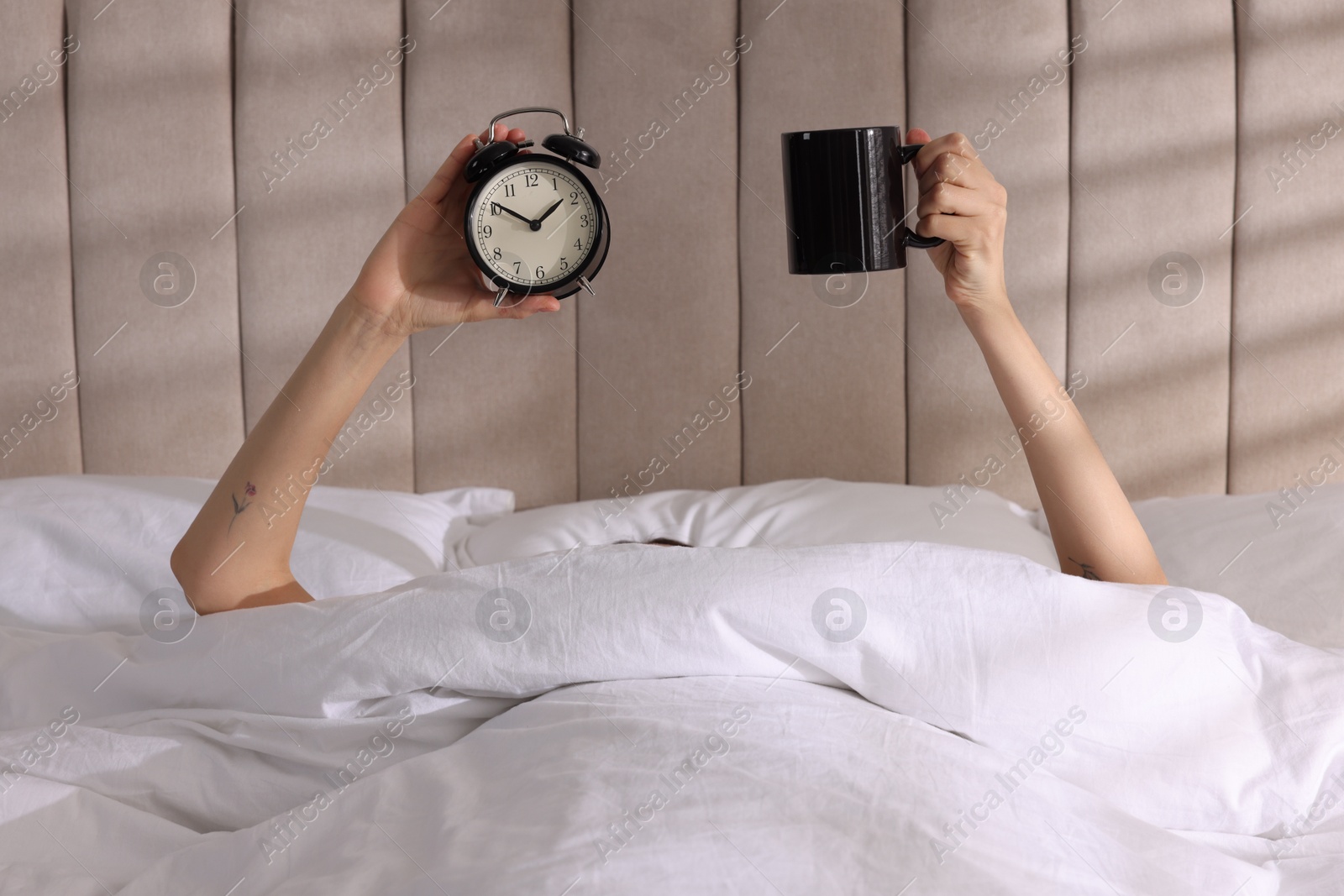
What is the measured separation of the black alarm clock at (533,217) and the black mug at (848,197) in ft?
0.63

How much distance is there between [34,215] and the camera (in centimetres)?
152

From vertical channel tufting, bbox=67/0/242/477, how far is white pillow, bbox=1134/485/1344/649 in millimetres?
1490

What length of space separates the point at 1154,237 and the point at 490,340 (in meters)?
1.11

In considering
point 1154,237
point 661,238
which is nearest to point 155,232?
point 661,238

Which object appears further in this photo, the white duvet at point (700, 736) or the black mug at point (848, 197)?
the black mug at point (848, 197)

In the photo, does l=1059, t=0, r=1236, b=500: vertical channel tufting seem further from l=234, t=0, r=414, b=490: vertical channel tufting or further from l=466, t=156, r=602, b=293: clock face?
l=234, t=0, r=414, b=490: vertical channel tufting

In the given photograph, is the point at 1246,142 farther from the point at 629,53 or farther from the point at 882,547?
the point at 882,547

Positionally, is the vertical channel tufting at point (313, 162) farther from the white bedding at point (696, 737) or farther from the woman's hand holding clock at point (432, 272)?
the white bedding at point (696, 737)

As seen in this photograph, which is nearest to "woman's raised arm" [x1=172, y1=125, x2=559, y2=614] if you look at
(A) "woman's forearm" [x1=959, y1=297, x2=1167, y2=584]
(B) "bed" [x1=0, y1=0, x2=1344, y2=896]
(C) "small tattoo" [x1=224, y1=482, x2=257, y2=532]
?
(C) "small tattoo" [x1=224, y1=482, x2=257, y2=532]

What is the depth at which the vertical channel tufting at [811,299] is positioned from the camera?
4.94 feet

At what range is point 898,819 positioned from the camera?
1.88ft

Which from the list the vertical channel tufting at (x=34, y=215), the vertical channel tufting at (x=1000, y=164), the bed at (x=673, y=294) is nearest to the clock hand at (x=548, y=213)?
the bed at (x=673, y=294)

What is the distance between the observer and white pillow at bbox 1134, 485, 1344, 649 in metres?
1.11

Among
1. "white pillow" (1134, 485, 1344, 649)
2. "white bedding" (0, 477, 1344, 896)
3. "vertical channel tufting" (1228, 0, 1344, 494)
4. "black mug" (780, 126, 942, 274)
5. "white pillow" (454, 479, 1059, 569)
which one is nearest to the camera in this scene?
"white bedding" (0, 477, 1344, 896)
